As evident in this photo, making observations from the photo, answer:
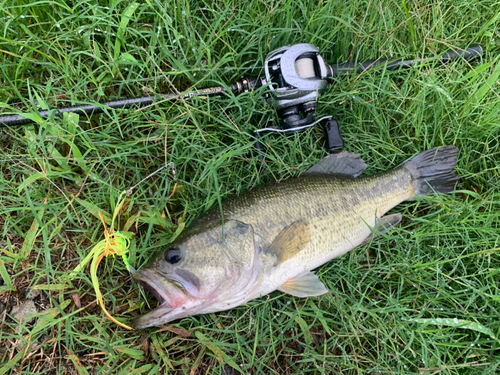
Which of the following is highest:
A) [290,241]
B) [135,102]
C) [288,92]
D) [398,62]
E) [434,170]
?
[135,102]

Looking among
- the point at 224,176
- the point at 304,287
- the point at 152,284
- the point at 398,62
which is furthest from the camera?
the point at 398,62

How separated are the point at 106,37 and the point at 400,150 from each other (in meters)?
2.70

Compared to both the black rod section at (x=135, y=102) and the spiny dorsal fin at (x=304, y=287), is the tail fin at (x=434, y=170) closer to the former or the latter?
the spiny dorsal fin at (x=304, y=287)

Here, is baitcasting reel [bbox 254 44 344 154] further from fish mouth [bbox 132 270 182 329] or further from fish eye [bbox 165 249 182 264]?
fish mouth [bbox 132 270 182 329]

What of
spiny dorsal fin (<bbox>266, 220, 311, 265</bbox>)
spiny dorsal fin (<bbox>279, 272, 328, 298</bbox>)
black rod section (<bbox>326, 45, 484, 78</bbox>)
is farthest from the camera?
black rod section (<bbox>326, 45, 484, 78</bbox>)

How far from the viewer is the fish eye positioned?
2021mm

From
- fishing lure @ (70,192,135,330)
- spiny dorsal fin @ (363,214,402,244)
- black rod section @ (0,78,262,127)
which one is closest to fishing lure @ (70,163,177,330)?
fishing lure @ (70,192,135,330)

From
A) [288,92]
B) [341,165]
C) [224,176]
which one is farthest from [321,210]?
[288,92]

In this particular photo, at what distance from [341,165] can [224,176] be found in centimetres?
99

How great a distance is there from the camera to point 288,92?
95.3 inches

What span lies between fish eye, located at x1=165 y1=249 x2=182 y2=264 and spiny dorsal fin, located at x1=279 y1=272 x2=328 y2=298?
2.63 feet

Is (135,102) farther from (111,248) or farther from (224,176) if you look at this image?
(111,248)

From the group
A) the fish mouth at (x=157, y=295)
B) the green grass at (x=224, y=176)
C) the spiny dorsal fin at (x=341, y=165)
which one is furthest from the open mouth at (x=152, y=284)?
the spiny dorsal fin at (x=341, y=165)

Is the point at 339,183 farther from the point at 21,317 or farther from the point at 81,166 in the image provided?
the point at 21,317
